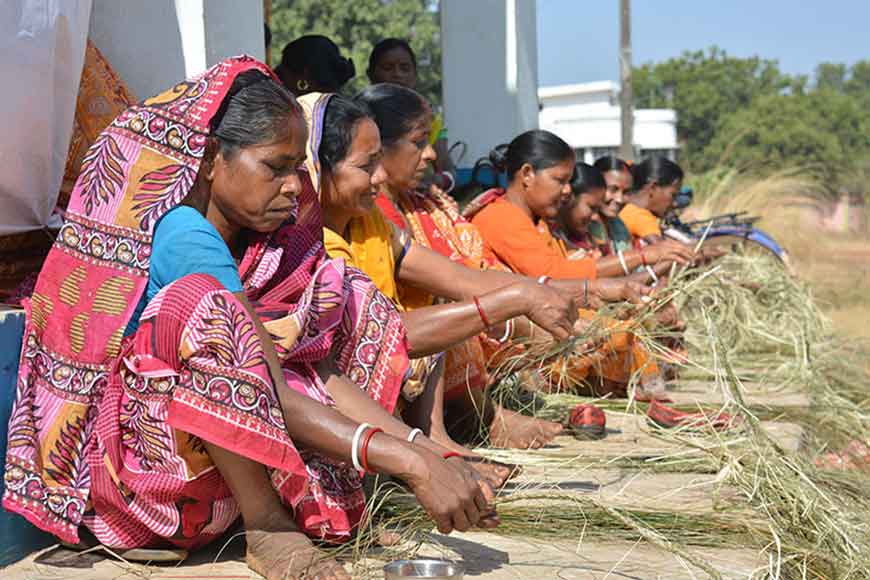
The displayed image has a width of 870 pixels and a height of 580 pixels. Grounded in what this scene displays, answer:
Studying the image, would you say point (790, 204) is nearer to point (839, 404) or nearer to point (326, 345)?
point (839, 404)

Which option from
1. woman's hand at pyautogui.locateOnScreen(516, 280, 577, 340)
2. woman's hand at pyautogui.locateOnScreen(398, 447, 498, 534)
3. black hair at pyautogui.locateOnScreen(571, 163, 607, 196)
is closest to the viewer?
woman's hand at pyautogui.locateOnScreen(398, 447, 498, 534)

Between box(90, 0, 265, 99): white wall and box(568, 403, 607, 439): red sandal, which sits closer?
box(90, 0, 265, 99): white wall

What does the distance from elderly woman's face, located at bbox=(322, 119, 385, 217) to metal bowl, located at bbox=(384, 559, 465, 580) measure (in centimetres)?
137

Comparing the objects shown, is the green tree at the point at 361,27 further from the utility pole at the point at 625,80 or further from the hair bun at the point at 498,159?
the hair bun at the point at 498,159

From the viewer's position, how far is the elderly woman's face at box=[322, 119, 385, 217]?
140 inches

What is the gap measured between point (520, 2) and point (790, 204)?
814cm

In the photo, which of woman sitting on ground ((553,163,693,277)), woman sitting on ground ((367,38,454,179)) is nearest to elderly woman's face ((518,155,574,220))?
woman sitting on ground ((553,163,693,277))

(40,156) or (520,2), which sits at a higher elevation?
(520,2)

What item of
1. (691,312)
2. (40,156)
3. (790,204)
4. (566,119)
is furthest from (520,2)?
(566,119)

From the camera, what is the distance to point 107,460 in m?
2.75

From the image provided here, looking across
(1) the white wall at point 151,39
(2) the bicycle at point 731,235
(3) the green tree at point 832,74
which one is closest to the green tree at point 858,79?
(3) the green tree at point 832,74

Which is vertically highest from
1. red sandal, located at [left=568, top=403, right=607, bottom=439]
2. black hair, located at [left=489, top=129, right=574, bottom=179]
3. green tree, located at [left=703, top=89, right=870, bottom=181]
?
black hair, located at [left=489, top=129, right=574, bottom=179]

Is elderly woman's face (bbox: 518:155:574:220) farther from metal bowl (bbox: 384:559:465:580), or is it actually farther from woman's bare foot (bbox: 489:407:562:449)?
metal bowl (bbox: 384:559:465:580)

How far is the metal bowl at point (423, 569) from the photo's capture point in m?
2.47
